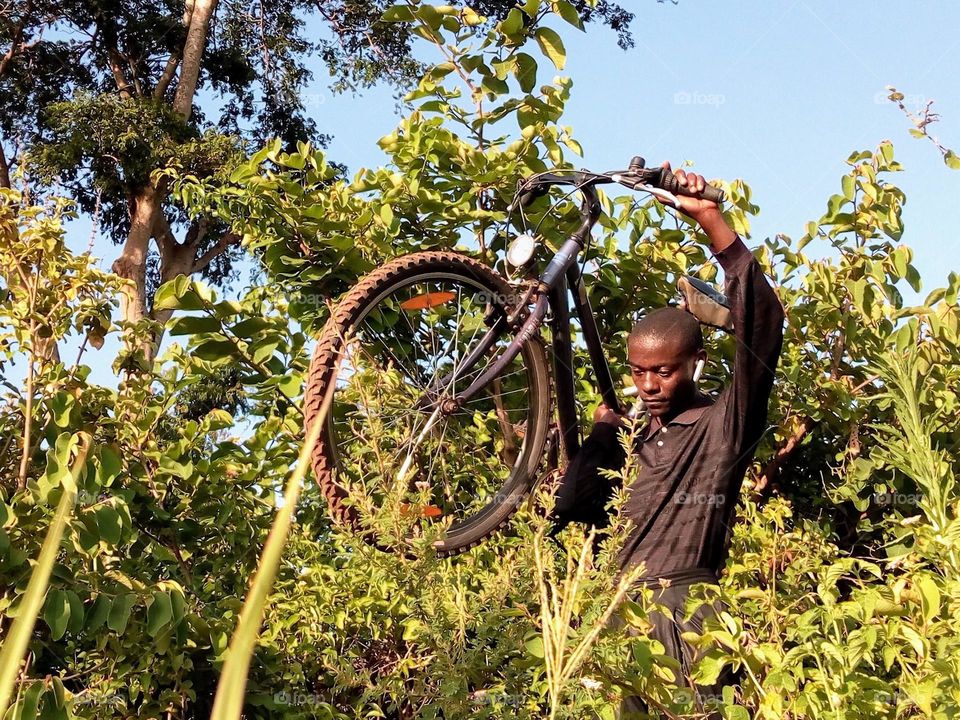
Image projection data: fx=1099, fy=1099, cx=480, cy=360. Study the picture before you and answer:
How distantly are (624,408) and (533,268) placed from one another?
67cm

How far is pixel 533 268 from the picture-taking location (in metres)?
3.40

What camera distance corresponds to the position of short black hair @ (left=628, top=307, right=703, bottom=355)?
3.12 metres

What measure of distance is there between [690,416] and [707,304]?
378 millimetres

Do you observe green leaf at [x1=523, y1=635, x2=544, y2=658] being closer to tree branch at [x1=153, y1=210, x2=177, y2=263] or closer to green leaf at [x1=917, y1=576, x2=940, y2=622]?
green leaf at [x1=917, y1=576, x2=940, y2=622]

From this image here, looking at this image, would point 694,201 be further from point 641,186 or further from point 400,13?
point 400,13

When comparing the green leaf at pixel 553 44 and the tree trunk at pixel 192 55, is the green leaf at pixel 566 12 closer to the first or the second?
the green leaf at pixel 553 44

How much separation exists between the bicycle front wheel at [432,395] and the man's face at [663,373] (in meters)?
0.30

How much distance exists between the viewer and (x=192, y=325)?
3.32 meters

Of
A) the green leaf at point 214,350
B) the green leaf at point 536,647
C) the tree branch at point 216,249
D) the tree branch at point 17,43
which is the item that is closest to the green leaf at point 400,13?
the green leaf at point 214,350

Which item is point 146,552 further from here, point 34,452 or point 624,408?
point 624,408

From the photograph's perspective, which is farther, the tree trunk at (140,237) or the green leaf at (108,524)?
the tree trunk at (140,237)

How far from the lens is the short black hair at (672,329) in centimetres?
312

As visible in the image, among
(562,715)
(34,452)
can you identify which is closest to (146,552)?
(34,452)

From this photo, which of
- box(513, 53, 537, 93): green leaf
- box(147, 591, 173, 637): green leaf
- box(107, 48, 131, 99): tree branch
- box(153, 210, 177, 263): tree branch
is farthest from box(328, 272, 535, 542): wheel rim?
box(107, 48, 131, 99): tree branch
